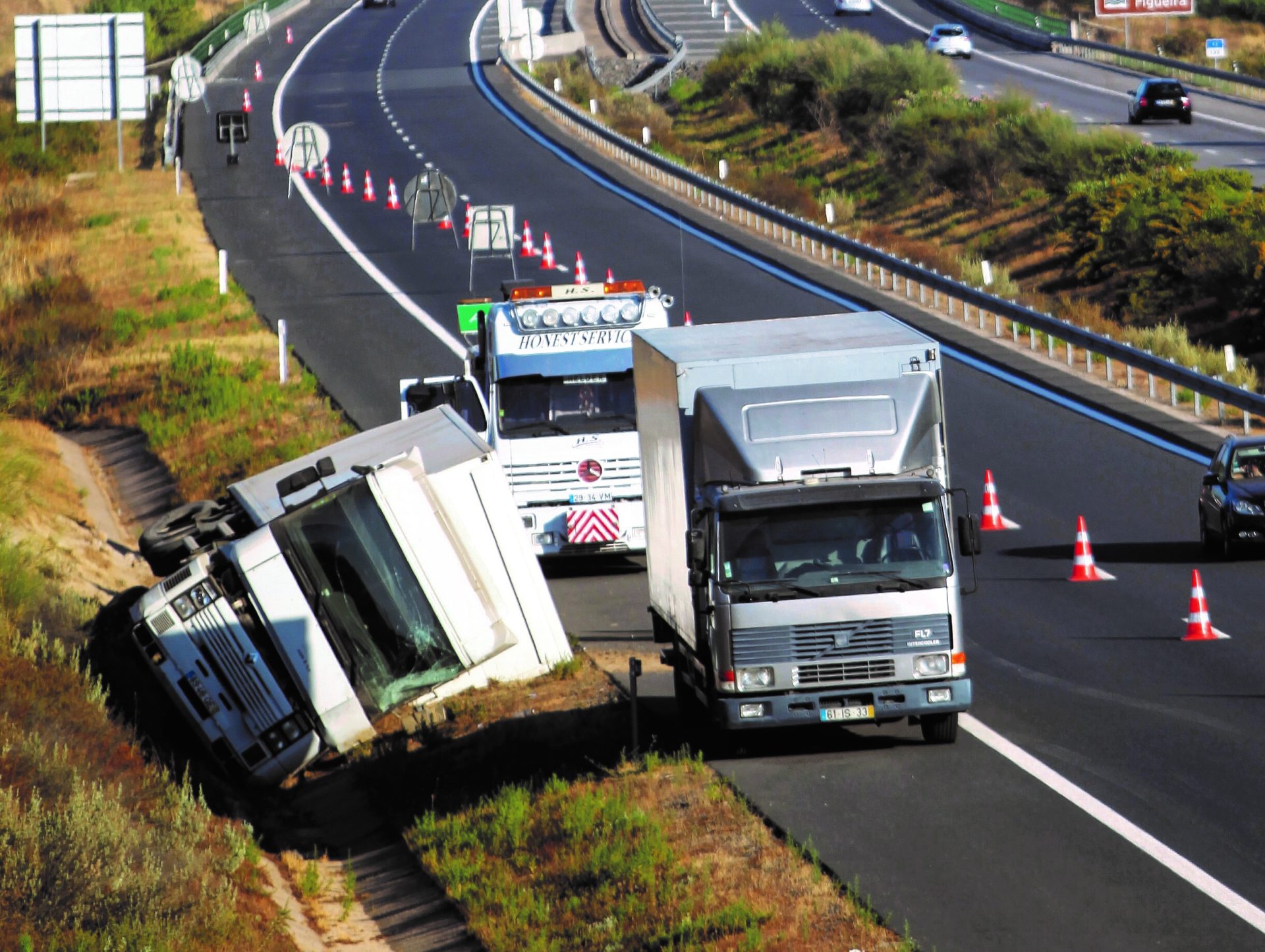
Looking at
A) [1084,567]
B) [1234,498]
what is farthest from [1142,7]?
[1084,567]

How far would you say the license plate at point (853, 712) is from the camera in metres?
13.1

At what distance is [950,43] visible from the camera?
75625 mm

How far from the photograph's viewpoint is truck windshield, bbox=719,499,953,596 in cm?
1321

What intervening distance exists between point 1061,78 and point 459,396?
179 feet

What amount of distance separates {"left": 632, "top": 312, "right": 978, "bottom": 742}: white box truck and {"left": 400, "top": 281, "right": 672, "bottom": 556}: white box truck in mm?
7413

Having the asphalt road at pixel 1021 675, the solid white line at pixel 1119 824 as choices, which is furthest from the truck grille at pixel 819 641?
the solid white line at pixel 1119 824

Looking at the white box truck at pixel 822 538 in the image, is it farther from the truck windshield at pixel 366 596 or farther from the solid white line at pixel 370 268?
the solid white line at pixel 370 268

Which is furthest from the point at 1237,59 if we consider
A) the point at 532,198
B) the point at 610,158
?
the point at 532,198

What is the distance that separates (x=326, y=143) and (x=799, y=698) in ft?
117

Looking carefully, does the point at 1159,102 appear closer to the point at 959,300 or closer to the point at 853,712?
the point at 959,300

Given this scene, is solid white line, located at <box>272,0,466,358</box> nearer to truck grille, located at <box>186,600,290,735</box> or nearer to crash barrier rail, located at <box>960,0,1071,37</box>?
truck grille, located at <box>186,600,290,735</box>

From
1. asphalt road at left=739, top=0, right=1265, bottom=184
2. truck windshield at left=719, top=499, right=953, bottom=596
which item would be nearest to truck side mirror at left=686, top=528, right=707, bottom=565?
truck windshield at left=719, top=499, right=953, bottom=596

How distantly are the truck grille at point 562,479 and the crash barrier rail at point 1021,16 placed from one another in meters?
66.0

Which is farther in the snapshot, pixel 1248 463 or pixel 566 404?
pixel 566 404
